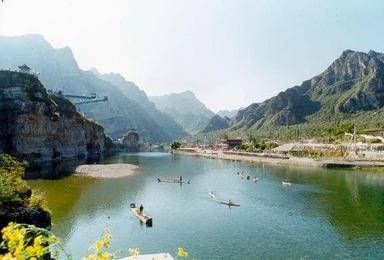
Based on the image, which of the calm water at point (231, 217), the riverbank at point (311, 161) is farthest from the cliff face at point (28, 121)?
the riverbank at point (311, 161)

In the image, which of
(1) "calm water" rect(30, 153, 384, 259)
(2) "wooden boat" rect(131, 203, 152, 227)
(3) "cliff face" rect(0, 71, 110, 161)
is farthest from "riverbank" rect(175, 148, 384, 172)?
(2) "wooden boat" rect(131, 203, 152, 227)

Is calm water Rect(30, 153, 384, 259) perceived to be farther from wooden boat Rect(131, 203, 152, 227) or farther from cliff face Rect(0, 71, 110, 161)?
cliff face Rect(0, 71, 110, 161)

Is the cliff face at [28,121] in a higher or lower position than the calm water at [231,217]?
higher

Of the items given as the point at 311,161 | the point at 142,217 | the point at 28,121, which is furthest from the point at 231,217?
the point at 28,121

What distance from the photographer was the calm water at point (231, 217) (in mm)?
47625

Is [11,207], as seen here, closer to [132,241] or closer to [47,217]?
[47,217]

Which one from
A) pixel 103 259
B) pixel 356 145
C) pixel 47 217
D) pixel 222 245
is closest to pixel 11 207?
pixel 47 217

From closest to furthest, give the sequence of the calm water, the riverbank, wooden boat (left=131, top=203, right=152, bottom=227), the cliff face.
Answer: the calm water
wooden boat (left=131, top=203, right=152, bottom=227)
the riverbank
the cliff face

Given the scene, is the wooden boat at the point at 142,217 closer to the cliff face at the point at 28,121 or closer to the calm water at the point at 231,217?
the calm water at the point at 231,217

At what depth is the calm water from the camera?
47625 mm

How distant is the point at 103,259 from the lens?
29.1 feet

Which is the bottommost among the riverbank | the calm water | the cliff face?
the calm water

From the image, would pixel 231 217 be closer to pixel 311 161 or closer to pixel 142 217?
pixel 142 217

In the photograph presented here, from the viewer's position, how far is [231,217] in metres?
63.9
